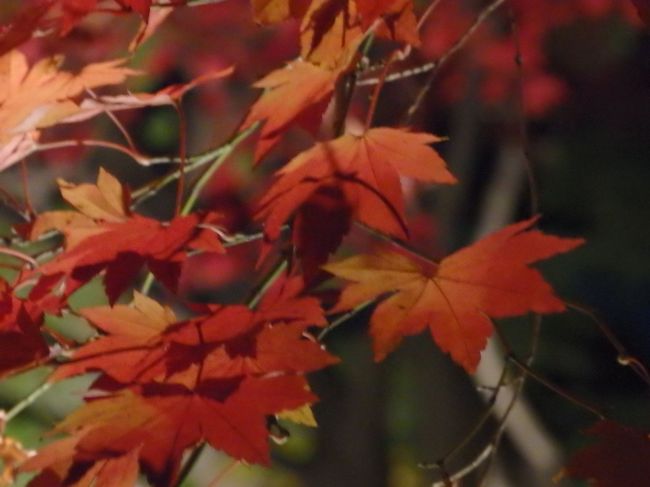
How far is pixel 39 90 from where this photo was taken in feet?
3.64

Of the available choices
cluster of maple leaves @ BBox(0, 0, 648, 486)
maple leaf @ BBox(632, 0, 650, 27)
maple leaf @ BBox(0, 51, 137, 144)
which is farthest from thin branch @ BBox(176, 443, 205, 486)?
maple leaf @ BBox(632, 0, 650, 27)

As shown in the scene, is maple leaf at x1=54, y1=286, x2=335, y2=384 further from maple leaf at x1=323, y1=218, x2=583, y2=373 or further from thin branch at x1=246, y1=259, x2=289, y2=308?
thin branch at x1=246, y1=259, x2=289, y2=308

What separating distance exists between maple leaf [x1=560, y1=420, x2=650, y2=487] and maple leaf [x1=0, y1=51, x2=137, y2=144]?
67 cm

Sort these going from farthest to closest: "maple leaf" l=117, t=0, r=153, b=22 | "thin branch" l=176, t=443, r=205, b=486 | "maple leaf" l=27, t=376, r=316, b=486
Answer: "thin branch" l=176, t=443, r=205, b=486
"maple leaf" l=117, t=0, r=153, b=22
"maple leaf" l=27, t=376, r=316, b=486

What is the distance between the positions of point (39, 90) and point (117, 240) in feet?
0.83

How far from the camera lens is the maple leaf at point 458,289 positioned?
2.89 ft

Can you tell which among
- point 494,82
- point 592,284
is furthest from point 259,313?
point 592,284

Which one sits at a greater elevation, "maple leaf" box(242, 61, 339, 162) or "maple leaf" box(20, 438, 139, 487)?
"maple leaf" box(242, 61, 339, 162)

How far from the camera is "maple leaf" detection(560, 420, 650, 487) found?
873mm

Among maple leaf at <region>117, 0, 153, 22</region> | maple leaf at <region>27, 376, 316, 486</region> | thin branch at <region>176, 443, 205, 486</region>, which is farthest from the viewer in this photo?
thin branch at <region>176, 443, 205, 486</region>

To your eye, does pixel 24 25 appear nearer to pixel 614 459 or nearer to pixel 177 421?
pixel 177 421

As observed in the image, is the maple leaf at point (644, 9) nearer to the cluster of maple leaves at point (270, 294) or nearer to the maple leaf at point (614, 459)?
the cluster of maple leaves at point (270, 294)

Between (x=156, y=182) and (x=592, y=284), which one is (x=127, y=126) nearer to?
(x=592, y=284)

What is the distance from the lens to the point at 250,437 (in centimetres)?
83
